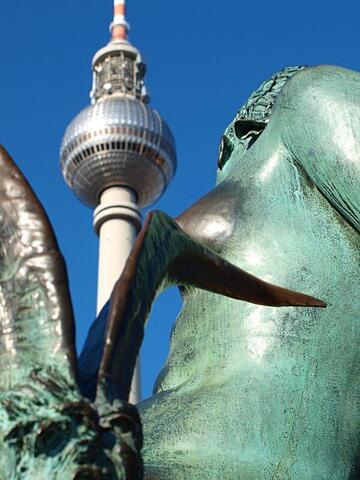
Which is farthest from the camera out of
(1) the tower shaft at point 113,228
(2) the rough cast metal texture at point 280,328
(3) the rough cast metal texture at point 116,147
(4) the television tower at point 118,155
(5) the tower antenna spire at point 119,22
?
(5) the tower antenna spire at point 119,22

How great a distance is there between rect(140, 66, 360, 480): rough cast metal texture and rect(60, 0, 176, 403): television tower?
134 feet

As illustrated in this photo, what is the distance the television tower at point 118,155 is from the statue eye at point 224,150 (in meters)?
40.3

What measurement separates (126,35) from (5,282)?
47951mm

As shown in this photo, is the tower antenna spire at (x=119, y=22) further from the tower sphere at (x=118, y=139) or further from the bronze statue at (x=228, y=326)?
Answer: the bronze statue at (x=228, y=326)

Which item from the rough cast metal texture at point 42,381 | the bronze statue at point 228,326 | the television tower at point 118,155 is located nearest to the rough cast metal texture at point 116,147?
the television tower at point 118,155

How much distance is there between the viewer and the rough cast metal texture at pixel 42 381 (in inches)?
53.3

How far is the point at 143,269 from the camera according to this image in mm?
1616

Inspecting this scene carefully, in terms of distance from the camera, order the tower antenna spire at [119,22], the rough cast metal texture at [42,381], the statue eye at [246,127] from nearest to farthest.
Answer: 1. the rough cast metal texture at [42,381]
2. the statue eye at [246,127]
3. the tower antenna spire at [119,22]

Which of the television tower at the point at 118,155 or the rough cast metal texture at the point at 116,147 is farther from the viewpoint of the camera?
the rough cast metal texture at the point at 116,147

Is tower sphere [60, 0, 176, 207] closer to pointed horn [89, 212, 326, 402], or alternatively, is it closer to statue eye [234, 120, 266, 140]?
statue eye [234, 120, 266, 140]

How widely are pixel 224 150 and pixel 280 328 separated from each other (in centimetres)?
94

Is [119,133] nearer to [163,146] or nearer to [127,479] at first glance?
[163,146]

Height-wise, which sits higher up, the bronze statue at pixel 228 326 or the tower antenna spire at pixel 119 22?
the tower antenna spire at pixel 119 22

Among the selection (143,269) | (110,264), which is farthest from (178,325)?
(110,264)
